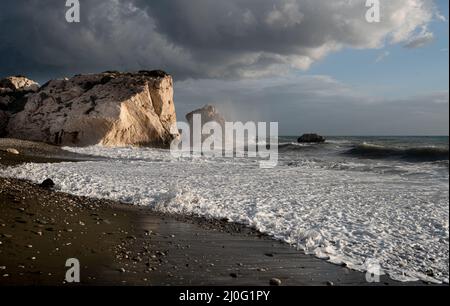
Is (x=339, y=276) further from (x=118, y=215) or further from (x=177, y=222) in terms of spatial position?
(x=118, y=215)

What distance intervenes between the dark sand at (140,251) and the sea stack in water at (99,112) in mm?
24829

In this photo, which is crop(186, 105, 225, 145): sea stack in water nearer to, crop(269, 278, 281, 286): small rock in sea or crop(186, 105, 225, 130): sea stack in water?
crop(186, 105, 225, 130): sea stack in water

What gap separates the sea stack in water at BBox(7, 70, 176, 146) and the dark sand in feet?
81.5

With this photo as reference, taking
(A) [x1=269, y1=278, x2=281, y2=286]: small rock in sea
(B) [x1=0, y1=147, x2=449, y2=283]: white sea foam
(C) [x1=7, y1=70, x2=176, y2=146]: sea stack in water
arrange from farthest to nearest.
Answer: (C) [x1=7, y1=70, x2=176, y2=146]: sea stack in water → (B) [x1=0, y1=147, x2=449, y2=283]: white sea foam → (A) [x1=269, y1=278, x2=281, y2=286]: small rock in sea

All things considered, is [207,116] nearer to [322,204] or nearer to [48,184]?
[48,184]

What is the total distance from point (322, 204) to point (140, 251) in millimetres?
5302

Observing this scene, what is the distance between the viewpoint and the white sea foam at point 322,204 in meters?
6.52

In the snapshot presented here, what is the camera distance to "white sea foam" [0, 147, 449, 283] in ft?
21.4

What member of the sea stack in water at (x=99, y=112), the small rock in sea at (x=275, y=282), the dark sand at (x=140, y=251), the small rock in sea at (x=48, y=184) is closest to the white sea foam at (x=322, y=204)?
the small rock in sea at (x=48, y=184)

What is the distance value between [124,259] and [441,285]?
440 cm

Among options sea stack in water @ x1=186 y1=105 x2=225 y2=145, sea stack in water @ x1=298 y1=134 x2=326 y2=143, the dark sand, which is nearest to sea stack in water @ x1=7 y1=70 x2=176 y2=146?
sea stack in water @ x1=186 y1=105 x2=225 y2=145

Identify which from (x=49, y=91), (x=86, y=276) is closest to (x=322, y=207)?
(x=86, y=276)

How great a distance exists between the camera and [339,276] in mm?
5570
